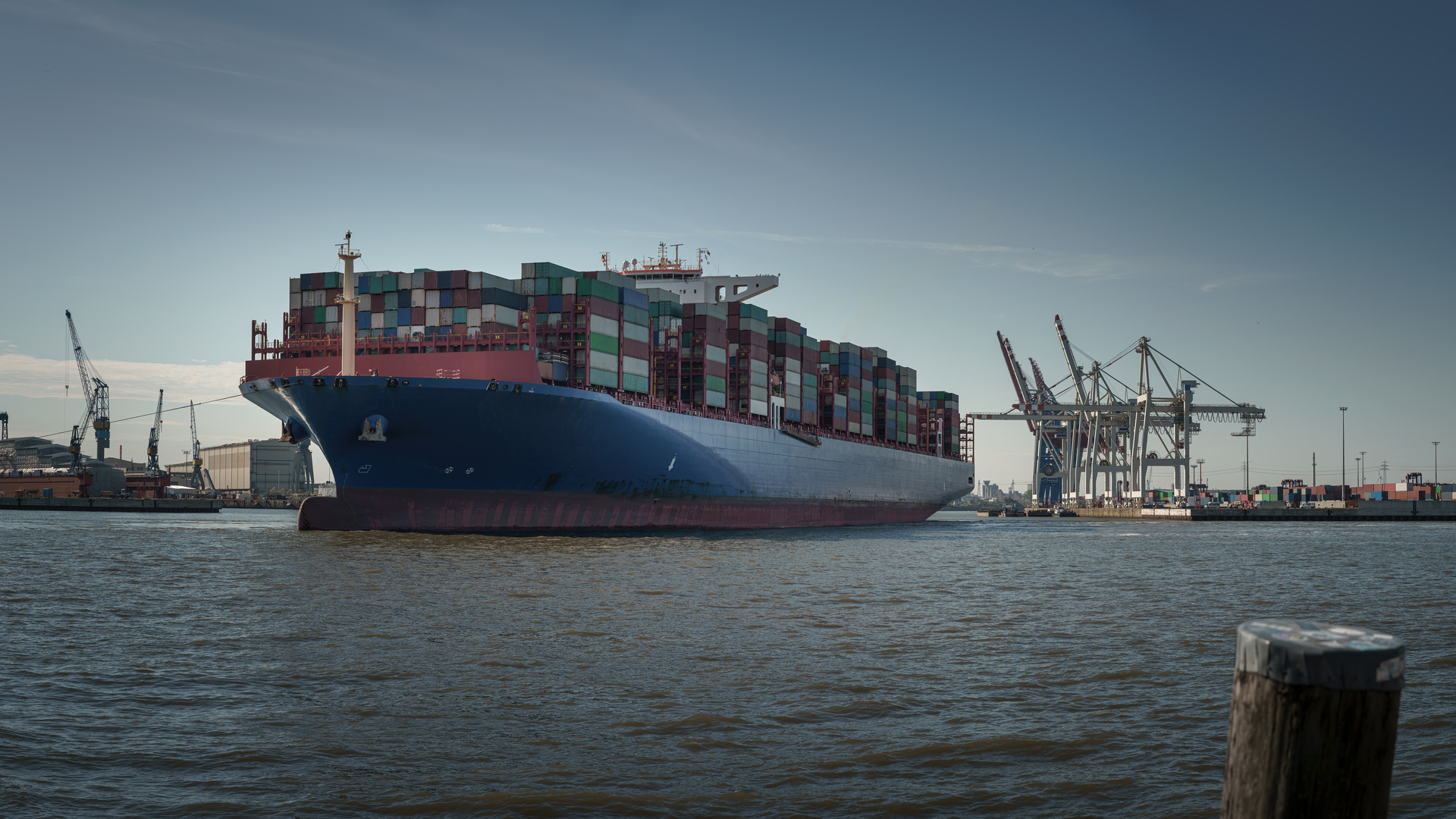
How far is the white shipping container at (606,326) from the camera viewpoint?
4053 cm

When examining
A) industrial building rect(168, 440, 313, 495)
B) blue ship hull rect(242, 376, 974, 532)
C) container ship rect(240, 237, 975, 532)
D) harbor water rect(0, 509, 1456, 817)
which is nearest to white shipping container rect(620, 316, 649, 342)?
container ship rect(240, 237, 975, 532)

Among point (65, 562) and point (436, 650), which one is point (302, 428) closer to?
point (65, 562)

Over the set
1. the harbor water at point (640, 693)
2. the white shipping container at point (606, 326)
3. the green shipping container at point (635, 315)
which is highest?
the green shipping container at point (635, 315)

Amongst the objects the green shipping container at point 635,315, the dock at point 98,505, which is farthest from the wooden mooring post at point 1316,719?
the dock at point 98,505

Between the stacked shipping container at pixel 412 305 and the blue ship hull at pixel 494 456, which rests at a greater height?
the stacked shipping container at pixel 412 305

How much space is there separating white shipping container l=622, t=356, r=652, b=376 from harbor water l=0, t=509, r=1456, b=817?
63.2ft

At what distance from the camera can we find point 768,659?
12.2 meters

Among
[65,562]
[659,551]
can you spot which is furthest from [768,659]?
[65,562]

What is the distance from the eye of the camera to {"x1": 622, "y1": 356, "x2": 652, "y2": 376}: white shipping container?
42.0 m

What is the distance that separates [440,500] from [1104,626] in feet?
85.9

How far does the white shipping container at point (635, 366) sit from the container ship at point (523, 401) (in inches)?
4.1

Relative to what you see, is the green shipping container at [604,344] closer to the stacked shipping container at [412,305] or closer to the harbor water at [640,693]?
the stacked shipping container at [412,305]

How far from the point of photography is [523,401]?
35.6 meters

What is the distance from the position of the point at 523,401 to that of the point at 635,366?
26.2 ft
